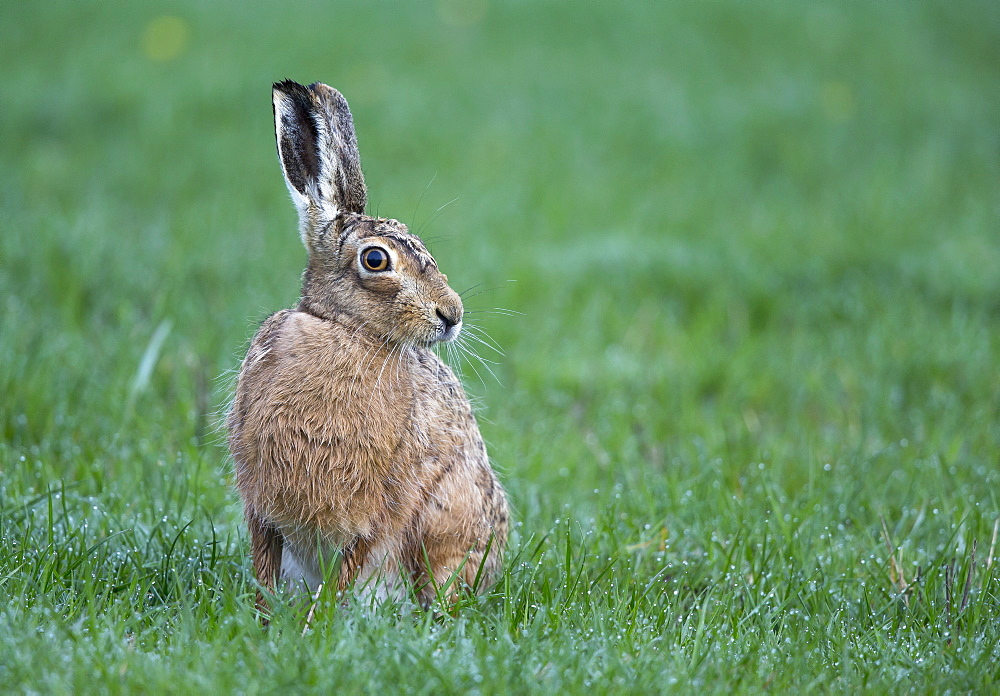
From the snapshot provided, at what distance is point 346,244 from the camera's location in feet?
11.1

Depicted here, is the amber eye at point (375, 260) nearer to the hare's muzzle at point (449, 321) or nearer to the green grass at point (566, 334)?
the hare's muzzle at point (449, 321)

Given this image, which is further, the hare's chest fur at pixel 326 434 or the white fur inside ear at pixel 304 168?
the white fur inside ear at pixel 304 168

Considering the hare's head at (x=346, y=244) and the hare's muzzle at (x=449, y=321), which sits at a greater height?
the hare's head at (x=346, y=244)

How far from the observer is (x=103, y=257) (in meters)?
6.38

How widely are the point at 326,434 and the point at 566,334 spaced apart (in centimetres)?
373

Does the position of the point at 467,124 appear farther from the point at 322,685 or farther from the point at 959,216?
the point at 322,685

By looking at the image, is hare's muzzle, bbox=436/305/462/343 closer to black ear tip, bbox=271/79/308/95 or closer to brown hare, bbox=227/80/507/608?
brown hare, bbox=227/80/507/608

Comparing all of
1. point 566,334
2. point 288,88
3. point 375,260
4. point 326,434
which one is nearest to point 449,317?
point 375,260

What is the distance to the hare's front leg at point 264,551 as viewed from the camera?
11.1ft

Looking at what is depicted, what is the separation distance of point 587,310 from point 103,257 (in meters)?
3.10

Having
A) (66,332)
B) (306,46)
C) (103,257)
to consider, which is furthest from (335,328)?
(306,46)

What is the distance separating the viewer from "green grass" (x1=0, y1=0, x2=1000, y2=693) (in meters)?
3.21

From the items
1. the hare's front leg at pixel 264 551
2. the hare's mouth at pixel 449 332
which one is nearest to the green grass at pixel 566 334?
the hare's front leg at pixel 264 551

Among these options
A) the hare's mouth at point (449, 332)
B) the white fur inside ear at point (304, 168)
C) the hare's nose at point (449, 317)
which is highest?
the white fur inside ear at point (304, 168)
